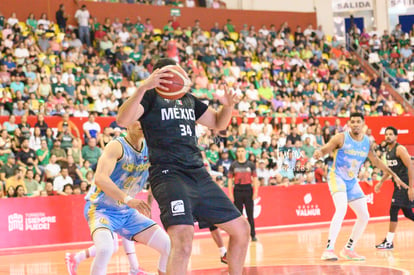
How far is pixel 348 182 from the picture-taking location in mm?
12312

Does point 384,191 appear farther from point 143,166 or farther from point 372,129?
point 143,166

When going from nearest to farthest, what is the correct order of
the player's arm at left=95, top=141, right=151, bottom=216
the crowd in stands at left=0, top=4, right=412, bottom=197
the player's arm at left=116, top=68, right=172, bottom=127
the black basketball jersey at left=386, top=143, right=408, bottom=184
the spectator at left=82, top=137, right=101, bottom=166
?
the player's arm at left=116, top=68, right=172, bottom=127 → the player's arm at left=95, top=141, right=151, bottom=216 → the black basketball jersey at left=386, top=143, right=408, bottom=184 → the crowd in stands at left=0, top=4, right=412, bottom=197 → the spectator at left=82, top=137, right=101, bottom=166

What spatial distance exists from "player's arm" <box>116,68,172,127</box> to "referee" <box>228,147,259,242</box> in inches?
382

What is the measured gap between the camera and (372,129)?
27.0m

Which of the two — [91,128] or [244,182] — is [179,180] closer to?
[244,182]

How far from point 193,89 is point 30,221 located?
891 cm

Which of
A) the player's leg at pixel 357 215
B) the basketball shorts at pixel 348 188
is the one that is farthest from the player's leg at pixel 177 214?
the player's leg at pixel 357 215

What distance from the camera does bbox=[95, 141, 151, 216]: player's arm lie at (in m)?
7.63

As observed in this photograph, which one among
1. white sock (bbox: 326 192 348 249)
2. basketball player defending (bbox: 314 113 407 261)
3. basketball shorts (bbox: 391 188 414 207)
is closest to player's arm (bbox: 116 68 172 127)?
basketball player defending (bbox: 314 113 407 261)

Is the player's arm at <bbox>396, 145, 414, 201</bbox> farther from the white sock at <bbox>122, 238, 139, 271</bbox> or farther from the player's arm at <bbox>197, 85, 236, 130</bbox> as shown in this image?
the player's arm at <bbox>197, 85, 236, 130</bbox>

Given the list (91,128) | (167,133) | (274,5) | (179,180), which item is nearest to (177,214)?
(179,180)

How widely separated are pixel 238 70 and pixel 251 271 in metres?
17.4

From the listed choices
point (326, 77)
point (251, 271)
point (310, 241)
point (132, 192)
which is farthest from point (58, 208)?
point (326, 77)

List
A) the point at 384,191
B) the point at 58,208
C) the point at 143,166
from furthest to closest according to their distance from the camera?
the point at 384,191 → the point at 58,208 → the point at 143,166
